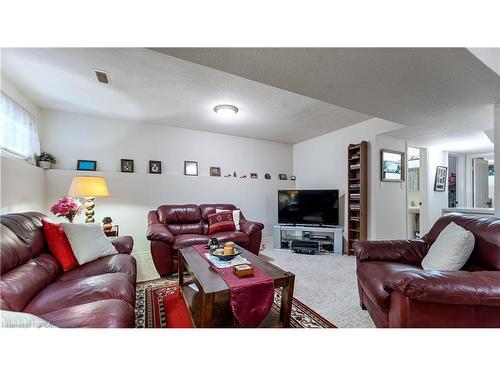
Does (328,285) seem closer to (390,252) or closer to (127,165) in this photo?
(390,252)

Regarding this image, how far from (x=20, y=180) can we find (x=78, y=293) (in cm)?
215

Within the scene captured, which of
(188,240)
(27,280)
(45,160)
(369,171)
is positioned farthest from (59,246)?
(369,171)

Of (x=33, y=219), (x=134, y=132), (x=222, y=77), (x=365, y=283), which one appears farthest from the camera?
(x=134, y=132)

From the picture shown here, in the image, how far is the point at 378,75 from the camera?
1.71 metres

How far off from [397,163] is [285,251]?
2544 mm

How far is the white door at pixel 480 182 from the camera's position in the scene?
5.61 metres

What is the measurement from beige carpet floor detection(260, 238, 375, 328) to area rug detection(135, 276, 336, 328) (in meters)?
0.12

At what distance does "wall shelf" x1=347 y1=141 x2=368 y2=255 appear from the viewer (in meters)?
3.56

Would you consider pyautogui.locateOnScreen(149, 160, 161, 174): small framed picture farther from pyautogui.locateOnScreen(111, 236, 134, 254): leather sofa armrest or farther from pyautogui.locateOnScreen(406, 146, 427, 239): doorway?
pyautogui.locateOnScreen(406, 146, 427, 239): doorway

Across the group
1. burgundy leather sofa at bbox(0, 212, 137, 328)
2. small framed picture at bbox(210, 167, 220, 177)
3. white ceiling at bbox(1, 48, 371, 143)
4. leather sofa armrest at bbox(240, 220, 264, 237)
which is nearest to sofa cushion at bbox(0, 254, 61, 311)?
burgundy leather sofa at bbox(0, 212, 137, 328)
